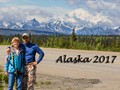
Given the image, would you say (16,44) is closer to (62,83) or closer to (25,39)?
(25,39)

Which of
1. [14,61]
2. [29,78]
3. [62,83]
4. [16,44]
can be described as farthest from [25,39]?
[62,83]

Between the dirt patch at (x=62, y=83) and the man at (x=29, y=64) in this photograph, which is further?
the dirt patch at (x=62, y=83)

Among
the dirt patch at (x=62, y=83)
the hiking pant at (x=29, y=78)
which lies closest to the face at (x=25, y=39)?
the hiking pant at (x=29, y=78)

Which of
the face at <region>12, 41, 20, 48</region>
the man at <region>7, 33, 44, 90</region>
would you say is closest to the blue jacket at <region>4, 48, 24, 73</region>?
the face at <region>12, 41, 20, 48</region>

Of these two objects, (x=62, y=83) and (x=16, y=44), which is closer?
(x=16, y=44)

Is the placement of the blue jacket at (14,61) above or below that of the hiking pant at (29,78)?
above

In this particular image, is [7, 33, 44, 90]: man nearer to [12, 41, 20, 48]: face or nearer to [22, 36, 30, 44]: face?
[22, 36, 30, 44]: face

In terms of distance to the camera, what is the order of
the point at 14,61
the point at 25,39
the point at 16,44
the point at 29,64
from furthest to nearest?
the point at 29,64
the point at 25,39
the point at 14,61
the point at 16,44

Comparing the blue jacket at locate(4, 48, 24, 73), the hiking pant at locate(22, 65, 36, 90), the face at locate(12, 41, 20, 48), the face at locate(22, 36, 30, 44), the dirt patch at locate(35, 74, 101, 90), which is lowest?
the dirt patch at locate(35, 74, 101, 90)

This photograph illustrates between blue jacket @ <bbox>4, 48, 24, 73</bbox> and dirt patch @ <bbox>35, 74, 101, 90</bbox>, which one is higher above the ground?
blue jacket @ <bbox>4, 48, 24, 73</bbox>

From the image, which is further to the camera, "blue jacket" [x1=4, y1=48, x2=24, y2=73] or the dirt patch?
the dirt patch

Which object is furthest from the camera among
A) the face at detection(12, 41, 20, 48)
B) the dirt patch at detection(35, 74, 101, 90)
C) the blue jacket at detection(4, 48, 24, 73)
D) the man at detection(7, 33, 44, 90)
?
the dirt patch at detection(35, 74, 101, 90)

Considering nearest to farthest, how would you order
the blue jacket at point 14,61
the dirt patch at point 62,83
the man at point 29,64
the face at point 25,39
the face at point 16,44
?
the face at point 16,44, the blue jacket at point 14,61, the face at point 25,39, the man at point 29,64, the dirt patch at point 62,83

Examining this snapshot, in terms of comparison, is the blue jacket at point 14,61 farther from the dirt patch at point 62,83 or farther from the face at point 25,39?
the dirt patch at point 62,83
